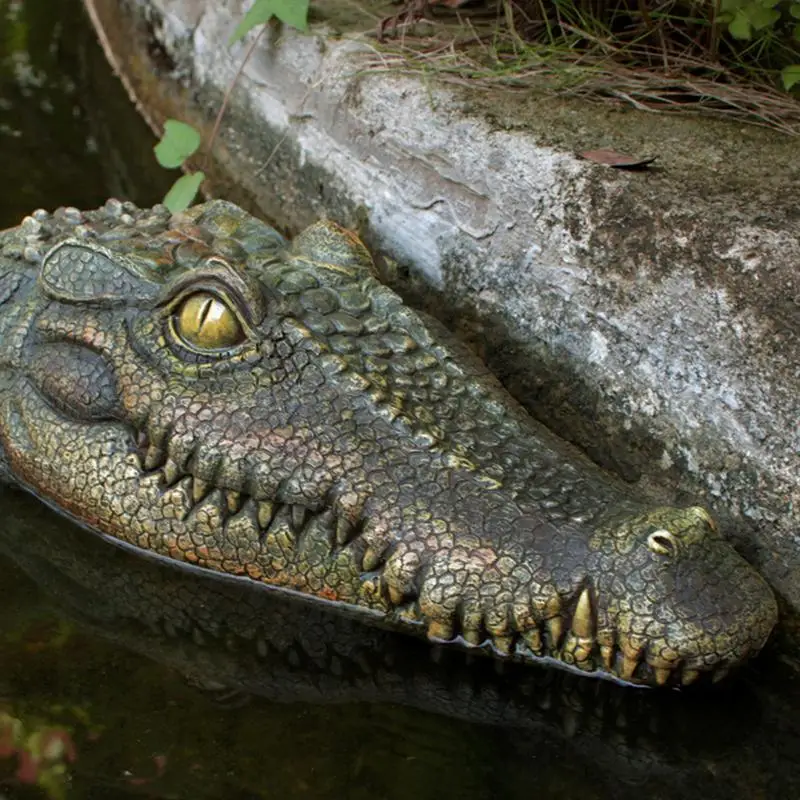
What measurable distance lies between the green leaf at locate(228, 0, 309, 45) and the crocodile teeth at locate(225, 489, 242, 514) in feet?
7.00

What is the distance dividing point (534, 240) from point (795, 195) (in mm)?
787

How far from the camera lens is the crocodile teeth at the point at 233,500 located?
348 cm

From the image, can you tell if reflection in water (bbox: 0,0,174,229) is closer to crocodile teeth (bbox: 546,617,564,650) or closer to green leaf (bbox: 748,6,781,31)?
green leaf (bbox: 748,6,781,31)

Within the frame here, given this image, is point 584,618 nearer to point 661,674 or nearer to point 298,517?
point 661,674

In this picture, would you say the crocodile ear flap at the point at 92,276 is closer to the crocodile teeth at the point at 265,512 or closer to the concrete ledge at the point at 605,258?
the crocodile teeth at the point at 265,512

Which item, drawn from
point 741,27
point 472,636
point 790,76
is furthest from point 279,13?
point 472,636

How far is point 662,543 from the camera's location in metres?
3.05

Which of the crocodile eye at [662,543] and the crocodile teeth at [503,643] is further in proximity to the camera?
the crocodile teeth at [503,643]

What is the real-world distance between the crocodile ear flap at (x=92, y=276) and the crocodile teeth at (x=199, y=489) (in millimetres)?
571

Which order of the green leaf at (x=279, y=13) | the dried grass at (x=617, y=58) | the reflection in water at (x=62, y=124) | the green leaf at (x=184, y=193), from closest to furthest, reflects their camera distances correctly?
the dried grass at (x=617, y=58), the green leaf at (x=279, y=13), the green leaf at (x=184, y=193), the reflection in water at (x=62, y=124)

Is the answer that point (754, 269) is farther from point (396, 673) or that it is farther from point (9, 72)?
point (9, 72)

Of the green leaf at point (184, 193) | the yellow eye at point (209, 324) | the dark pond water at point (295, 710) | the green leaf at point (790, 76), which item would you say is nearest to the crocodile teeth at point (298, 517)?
the dark pond water at point (295, 710)

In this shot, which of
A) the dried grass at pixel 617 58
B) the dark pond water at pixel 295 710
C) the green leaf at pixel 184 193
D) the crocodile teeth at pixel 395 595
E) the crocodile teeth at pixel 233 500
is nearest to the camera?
the dark pond water at pixel 295 710

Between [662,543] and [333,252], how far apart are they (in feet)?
4.70
